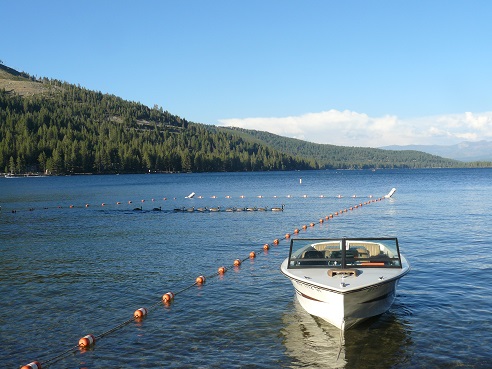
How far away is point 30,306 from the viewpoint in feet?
70.4

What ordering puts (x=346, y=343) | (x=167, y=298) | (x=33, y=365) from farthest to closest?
(x=167, y=298) → (x=346, y=343) → (x=33, y=365)

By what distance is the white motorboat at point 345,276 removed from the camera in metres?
16.4

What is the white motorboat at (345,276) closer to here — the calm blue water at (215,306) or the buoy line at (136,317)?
the calm blue water at (215,306)

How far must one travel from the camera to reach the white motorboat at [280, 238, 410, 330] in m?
16.4

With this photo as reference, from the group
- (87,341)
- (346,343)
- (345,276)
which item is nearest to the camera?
(346,343)

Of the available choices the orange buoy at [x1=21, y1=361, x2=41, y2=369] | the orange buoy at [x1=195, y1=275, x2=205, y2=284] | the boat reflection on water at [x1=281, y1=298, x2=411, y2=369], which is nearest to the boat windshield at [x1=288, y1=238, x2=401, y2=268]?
the boat reflection on water at [x1=281, y1=298, x2=411, y2=369]

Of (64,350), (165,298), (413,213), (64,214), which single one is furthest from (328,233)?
(64,214)

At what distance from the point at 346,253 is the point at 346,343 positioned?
400cm

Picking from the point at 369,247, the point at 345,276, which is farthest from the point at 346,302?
the point at 369,247

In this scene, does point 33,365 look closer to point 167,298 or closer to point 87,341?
point 87,341

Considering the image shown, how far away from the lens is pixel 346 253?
1955 cm

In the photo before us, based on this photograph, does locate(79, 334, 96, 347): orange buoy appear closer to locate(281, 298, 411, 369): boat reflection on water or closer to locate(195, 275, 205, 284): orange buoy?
locate(281, 298, 411, 369): boat reflection on water

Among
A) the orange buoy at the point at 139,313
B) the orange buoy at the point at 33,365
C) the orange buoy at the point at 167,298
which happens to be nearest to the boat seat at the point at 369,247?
the orange buoy at the point at 167,298

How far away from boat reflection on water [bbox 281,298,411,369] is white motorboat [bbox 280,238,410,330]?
1.57 ft
